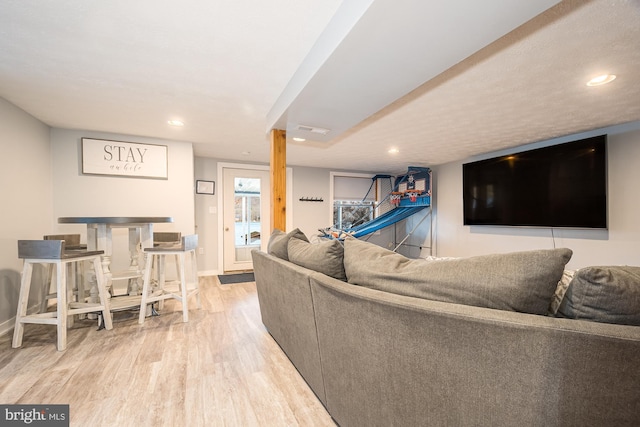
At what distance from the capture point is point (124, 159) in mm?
3324

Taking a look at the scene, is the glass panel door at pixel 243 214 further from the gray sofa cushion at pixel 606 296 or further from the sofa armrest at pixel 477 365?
the gray sofa cushion at pixel 606 296

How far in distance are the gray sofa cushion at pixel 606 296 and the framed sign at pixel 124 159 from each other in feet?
13.3

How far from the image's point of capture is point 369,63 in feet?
4.96

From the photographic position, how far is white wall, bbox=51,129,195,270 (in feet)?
10.1

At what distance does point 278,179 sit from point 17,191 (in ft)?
8.14

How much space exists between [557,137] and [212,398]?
15.9 feet

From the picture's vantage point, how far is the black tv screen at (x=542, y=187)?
3.10m

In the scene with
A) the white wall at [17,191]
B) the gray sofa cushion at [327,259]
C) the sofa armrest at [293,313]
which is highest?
the white wall at [17,191]

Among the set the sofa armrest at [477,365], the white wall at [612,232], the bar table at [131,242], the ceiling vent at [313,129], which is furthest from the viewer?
the white wall at [612,232]

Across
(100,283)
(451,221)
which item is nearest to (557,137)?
(451,221)

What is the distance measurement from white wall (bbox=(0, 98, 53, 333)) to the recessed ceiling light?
492 cm

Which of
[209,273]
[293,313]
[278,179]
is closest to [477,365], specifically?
[293,313]

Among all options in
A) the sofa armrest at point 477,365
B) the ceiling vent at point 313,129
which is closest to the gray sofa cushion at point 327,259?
the sofa armrest at point 477,365

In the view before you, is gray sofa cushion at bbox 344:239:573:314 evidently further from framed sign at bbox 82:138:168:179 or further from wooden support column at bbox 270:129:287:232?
framed sign at bbox 82:138:168:179
